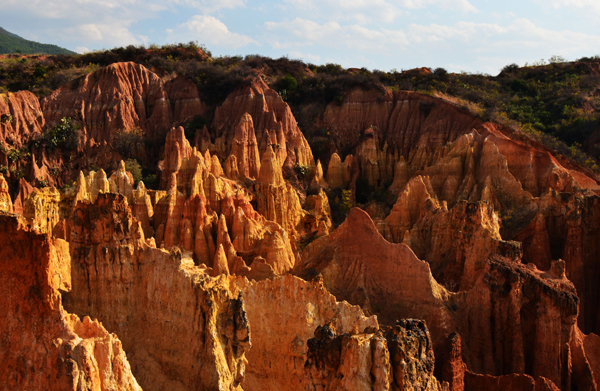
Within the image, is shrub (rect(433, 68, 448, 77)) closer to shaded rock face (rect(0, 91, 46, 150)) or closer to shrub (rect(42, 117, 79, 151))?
shrub (rect(42, 117, 79, 151))

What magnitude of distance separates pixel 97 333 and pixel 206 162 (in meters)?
24.2

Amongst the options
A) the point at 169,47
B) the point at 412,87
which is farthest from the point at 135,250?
the point at 169,47

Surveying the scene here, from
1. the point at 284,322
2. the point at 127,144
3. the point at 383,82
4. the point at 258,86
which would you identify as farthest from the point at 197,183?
the point at 383,82

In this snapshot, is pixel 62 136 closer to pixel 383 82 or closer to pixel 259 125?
pixel 259 125

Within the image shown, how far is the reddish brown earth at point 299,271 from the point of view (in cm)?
826

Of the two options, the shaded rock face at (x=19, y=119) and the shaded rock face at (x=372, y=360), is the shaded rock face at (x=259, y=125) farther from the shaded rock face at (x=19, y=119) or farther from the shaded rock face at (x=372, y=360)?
the shaded rock face at (x=372, y=360)

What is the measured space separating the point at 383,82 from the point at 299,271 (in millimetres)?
36543

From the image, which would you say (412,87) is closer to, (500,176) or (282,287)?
(500,176)

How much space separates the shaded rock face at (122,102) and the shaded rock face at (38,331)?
114 feet

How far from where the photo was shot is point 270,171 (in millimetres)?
33312

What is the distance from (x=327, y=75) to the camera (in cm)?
5188

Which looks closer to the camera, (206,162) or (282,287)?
(282,287)

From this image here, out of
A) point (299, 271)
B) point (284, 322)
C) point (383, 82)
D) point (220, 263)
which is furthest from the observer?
point (383, 82)

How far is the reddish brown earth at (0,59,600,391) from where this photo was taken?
8.26 meters
